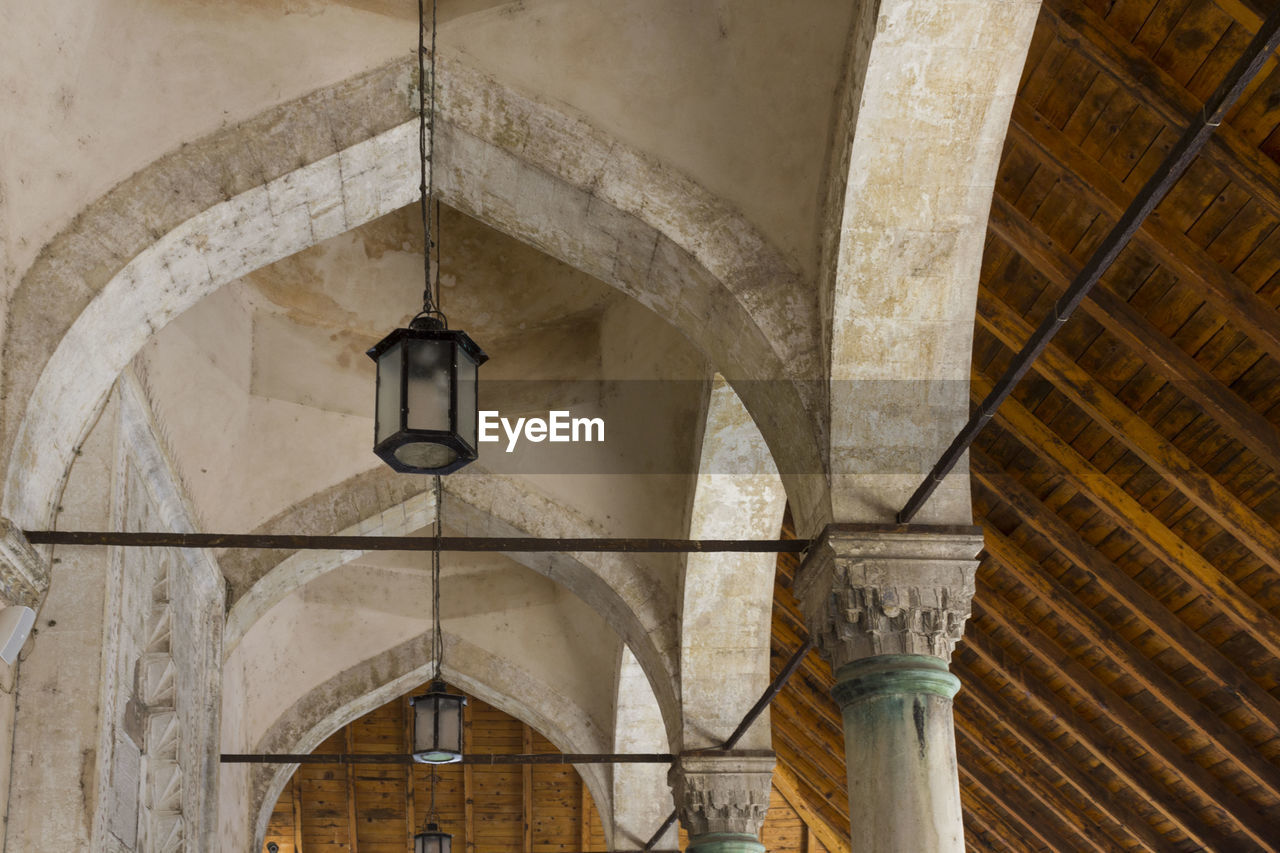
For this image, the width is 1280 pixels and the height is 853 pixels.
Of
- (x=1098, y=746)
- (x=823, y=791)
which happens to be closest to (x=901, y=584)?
(x=1098, y=746)

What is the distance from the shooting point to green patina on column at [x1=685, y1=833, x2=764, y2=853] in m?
7.89

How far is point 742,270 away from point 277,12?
6.63ft

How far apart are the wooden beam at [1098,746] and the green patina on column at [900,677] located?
152 inches

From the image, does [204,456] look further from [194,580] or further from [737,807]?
[737,807]

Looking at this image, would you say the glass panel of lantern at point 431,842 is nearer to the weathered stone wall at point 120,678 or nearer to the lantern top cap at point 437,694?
the lantern top cap at point 437,694

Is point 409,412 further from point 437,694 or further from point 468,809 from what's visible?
point 468,809

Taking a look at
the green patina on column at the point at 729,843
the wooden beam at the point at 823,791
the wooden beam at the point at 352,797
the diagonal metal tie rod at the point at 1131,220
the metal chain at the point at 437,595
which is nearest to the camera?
the diagonal metal tie rod at the point at 1131,220

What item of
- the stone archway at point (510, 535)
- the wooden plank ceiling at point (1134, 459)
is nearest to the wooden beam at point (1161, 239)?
the wooden plank ceiling at point (1134, 459)

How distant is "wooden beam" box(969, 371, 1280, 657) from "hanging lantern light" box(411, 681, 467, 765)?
3.31m

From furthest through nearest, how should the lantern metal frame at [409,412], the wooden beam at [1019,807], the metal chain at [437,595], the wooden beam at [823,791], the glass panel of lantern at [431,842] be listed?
the wooden beam at [823,791], the wooden beam at [1019,807], the glass panel of lantern at [431,842], the metal chain at [437,595], the lantern metal frame at [409,412]

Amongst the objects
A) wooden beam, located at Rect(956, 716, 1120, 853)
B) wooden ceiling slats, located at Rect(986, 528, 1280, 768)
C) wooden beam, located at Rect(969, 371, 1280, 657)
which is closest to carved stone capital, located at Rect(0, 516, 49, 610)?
wooden beam, located at Rect(969, 371, 1280, 657)

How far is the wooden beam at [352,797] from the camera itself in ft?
46.9

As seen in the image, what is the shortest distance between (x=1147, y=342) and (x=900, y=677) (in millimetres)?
2080

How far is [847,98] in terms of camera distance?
15.8ft
